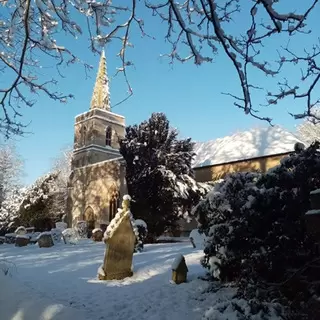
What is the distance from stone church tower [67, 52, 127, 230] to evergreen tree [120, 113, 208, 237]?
3.59 metres

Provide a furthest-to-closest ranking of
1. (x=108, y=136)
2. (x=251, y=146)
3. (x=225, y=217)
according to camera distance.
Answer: (x=108, y=136) → (x=251, y=146) → (x=225, y=217)

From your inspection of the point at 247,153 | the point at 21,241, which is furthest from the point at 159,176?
the point at 21,241

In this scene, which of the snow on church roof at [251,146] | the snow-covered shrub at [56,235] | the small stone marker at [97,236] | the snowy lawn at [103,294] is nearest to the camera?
the snowy lawn at [103,294]

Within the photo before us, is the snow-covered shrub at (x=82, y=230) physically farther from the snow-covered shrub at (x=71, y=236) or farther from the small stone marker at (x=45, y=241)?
the small stone marker at (x=45, y=241)

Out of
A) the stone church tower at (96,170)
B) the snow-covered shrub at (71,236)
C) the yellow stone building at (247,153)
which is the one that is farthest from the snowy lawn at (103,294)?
the yellow stone building at (247,153)

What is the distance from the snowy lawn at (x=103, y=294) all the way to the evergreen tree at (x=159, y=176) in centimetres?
1001

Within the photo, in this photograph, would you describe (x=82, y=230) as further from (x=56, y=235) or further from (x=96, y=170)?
(x=96, y=170)

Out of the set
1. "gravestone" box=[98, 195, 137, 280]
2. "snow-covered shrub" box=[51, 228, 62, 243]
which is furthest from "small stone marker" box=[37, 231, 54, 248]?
"gravestone" box=[98, 195, 137, 280]

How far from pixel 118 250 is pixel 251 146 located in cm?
2165

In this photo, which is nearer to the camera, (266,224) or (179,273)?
(266,224)

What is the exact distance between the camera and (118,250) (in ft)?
34.5

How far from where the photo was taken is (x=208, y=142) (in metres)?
38.9

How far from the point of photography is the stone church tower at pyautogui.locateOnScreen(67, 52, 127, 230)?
1281 inches

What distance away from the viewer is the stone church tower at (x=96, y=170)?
32.5 meters
